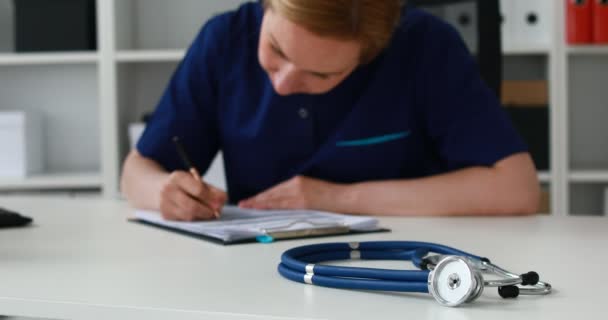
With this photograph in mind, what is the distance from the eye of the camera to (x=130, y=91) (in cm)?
276

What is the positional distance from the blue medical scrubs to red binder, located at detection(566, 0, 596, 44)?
110cm

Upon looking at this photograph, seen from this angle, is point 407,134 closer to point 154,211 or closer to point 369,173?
point 369,173

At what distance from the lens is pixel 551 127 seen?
2471mm

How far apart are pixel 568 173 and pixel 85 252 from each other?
192 centimetres

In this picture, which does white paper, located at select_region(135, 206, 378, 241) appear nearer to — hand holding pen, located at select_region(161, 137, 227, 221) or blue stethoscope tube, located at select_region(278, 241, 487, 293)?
hand holding pen, located at select_region(161, 137, 227, 221)

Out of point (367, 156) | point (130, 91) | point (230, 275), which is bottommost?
point (230, 275)

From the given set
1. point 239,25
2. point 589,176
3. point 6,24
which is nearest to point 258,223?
point 239,25

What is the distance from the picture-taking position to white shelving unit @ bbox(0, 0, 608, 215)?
2471 millimetres

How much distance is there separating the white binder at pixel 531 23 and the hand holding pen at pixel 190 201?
1588mm

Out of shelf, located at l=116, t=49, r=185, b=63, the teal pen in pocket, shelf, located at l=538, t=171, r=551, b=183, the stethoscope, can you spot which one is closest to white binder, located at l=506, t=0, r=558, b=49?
shelf, located at l=538, t=171, r=551, b=183

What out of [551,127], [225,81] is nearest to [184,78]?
[225,81]

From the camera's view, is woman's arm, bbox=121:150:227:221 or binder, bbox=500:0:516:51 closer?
woman's arm, bbox=121:150:227:221

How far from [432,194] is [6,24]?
6.86 ft

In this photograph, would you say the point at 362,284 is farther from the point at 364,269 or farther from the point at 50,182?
the point at 50,182
